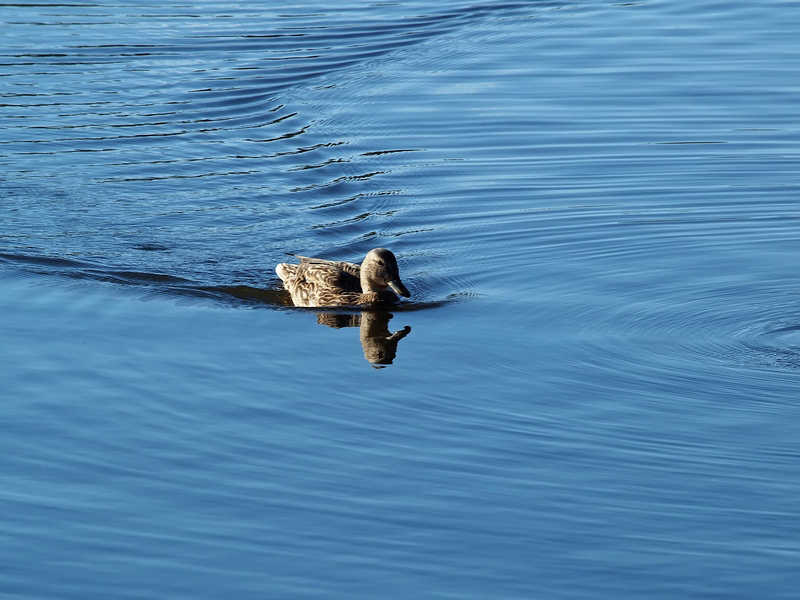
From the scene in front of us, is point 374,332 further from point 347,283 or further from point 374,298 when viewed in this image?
point 347,283

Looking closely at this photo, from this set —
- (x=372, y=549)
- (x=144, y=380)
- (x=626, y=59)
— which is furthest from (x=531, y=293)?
(x=626, y=59)

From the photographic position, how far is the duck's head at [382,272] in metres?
12.5

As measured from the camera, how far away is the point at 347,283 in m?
12.9

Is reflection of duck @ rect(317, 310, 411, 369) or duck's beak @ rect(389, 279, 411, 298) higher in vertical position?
duck's beak @ rect(389, 279, 411, 298)

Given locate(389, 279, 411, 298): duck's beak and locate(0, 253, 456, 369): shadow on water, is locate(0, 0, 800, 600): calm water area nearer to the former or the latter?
locate(0, 253, 456, 369): shadow on water

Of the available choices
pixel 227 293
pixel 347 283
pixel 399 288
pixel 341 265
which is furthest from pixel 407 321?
pixel 227 293

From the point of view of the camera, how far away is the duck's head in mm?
12477

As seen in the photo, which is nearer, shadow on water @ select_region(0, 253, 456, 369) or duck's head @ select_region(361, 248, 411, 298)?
shadow on water @ select_region(0, 253, 456, 369)

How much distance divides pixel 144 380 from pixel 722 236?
6495 mm

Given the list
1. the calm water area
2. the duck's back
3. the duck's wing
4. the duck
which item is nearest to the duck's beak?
the duck

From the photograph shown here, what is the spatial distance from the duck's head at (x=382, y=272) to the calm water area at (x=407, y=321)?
265 millimetres

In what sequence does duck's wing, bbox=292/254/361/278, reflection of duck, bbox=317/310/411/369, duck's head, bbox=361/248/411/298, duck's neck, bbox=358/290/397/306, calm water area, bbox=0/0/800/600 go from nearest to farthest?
calm water area, bbox=0/0/800/600, reflection of duck, bbox=317/310/411/369, duck's head, bbox=361/248/411/298, duck's neck, bbox=358/290/397/306, duck's wing, bbox=292/254/361/278

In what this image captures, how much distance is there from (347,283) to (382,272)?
474mm

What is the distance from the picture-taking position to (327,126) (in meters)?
18.9
